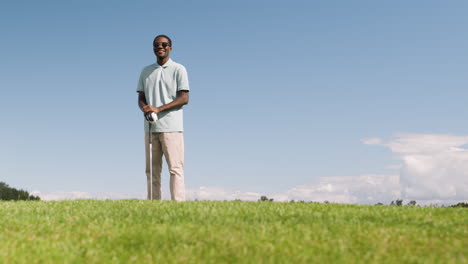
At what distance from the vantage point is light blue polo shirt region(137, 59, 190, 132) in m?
12.6

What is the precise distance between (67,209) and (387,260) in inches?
290

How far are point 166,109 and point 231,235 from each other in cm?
512

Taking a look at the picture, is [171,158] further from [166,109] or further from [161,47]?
[161,47]

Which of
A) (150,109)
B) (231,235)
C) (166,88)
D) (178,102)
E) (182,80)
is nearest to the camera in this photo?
(231,235)

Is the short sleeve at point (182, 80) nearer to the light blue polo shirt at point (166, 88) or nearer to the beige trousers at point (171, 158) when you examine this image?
the light blue polo shirt at point (166, 88)

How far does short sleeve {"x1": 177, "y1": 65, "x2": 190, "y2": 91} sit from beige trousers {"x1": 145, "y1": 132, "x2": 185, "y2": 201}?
1.09 m

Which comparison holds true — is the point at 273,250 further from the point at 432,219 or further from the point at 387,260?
the point at 432,219

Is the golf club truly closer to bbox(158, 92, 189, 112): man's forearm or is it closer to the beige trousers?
the beige trousers

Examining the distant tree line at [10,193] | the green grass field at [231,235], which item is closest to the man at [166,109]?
the green grass field at [231,235]

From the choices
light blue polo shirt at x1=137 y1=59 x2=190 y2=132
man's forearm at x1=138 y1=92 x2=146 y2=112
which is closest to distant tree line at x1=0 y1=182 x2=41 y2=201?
man's forearm at x1=138 y1=92 x2=146 y2=112

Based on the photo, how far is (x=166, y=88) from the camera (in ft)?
42.4

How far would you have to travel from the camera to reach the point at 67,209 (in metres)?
11.7

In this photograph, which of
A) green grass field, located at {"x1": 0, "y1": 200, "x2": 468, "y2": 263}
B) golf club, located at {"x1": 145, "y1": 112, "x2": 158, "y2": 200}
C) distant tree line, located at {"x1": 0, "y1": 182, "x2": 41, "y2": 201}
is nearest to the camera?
green grass field, located at {"x1": 0, "y1": 200, "x2": 468, "y2": 263}

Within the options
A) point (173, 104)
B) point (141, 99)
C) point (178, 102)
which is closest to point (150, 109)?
point (173, 104)
